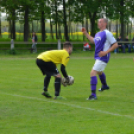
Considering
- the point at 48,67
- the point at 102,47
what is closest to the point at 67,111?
the point at 48,67

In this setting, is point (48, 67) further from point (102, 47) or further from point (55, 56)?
point (102, 47)

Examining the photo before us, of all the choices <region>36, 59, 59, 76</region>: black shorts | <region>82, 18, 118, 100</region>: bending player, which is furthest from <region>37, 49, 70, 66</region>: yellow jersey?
<region>82, 18, 118, 100</region>: bending player

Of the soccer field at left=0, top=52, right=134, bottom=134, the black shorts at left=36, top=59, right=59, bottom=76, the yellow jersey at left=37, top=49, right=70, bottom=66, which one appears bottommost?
the soccer field at left=0, top=52, right=134, bottom=134

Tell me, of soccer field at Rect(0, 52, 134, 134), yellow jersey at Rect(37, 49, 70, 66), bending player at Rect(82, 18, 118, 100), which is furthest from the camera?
bending player at Rect(82, 18, 118, 100)

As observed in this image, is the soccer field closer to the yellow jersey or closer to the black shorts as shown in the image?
the black shorts

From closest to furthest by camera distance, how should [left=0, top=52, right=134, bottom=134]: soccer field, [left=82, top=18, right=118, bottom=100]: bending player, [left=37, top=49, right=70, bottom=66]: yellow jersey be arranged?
[left=0, top=52, right=134, bottom=134]: soccer field → [left=37, top=49, right=70, bottom=66]: yellow jersey → [left=82, top=18, right=118, bottom=100]: bending player

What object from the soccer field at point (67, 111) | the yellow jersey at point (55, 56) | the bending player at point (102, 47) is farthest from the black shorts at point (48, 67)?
the bending player at point (102, 47)

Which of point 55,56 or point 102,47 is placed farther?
point 102,47

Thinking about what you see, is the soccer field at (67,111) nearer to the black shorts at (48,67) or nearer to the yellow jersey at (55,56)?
the black shorts at (48,67)

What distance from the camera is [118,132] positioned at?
5.49 metres

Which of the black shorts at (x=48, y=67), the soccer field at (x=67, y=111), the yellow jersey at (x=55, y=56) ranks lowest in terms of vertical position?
the soccer field at (x=67, y=111)

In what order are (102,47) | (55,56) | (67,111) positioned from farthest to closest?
(102,47), (55,56), (67,111)

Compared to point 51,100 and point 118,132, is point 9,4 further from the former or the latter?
point 118,132

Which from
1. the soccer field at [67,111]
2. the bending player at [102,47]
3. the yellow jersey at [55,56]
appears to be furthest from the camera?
the bending player at [102,47]
